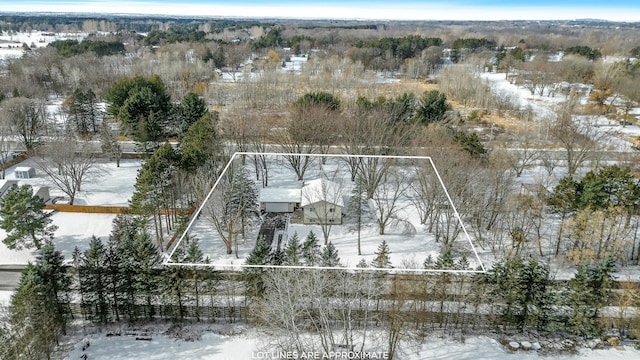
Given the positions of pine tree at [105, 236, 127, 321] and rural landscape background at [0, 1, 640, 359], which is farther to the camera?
pine tree at [105, 236, 127, 321]

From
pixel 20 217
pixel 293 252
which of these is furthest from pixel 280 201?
pixel 20 217

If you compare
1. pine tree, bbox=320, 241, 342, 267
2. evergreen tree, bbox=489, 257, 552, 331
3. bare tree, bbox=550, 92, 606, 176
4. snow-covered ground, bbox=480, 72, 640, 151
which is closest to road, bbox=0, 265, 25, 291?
pine tree, bbox=320, 241, 342, 267

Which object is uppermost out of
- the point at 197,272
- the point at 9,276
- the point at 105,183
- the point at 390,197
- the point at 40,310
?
the point at 390,197

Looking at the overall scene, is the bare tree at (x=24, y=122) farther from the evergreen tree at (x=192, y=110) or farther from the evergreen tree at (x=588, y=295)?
the evergreen tree at (x=588, y=295)

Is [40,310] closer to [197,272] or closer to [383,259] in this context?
[197,272]

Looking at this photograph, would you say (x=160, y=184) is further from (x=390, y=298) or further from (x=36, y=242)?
(x=390, y=298)

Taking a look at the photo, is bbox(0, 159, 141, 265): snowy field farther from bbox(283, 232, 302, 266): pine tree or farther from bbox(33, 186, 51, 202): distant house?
bbox(283, 232, 302, 266): pine tree

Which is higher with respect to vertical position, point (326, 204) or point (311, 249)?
point (326, 204)
